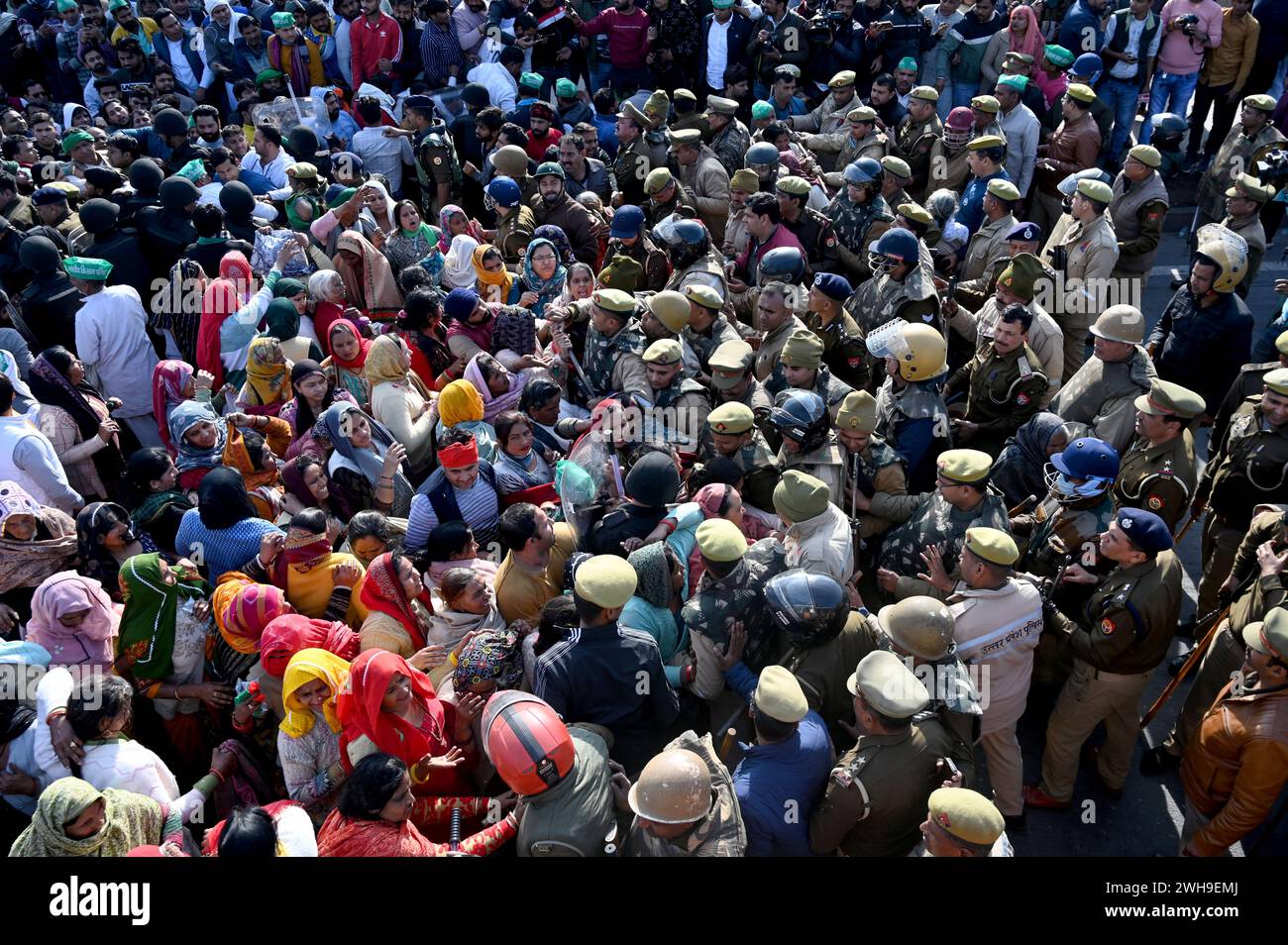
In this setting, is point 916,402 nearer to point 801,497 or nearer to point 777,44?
point 801,497

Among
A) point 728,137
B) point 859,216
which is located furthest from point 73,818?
point 728,137

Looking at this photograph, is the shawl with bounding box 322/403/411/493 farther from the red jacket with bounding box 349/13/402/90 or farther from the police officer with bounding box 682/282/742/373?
the red jacket with bounding box 349/13/402/90

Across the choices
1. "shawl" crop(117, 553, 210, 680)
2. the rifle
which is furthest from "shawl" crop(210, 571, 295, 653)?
the rifle

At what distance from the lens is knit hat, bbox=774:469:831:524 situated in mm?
4039

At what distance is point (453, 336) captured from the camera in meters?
5.99

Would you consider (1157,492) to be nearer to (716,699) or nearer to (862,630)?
(862,630)

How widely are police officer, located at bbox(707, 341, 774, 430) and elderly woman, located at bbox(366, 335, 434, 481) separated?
1.69 meters

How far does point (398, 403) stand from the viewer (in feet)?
17.6

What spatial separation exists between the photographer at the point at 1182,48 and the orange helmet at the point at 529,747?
899 cm

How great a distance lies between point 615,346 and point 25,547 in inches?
127

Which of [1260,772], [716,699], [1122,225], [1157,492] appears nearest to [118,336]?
[716,699]

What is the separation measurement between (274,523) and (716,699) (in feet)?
8.20

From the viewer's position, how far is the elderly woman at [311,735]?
350cm
